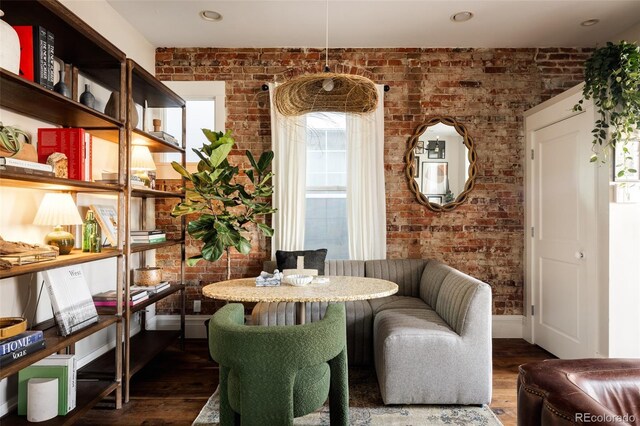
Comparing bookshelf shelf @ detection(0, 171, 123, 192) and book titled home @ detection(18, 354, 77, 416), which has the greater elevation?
bookshelf shelf @ detection(0, 171, 123, 192)

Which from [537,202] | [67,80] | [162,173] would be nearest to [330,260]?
[162,173]

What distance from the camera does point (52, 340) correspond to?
2004 millimetres

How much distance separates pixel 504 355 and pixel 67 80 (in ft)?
13.6

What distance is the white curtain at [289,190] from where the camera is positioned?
12.5 feet

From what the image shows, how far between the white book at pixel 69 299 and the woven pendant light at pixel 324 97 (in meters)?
1.70

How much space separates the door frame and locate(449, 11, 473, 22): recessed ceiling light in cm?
106

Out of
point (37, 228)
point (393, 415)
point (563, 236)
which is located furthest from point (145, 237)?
point (563, 236)

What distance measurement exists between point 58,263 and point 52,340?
435 millimetres

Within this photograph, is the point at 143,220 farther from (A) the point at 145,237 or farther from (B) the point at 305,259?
(B) the point at 305,259

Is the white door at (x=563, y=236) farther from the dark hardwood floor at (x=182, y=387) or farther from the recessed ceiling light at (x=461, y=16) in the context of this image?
the recessed ceiling light at (x=461, y=16)

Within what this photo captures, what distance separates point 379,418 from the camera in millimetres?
2318

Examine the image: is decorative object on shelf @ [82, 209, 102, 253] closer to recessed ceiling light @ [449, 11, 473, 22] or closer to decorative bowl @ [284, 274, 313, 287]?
decorative bowl @ [284, 274, 313, 287]

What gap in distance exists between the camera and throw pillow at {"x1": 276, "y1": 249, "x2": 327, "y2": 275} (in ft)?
11.5

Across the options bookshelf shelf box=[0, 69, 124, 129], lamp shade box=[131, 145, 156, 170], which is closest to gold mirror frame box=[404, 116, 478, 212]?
lamp shade box=[131, 145, 156, 170]
